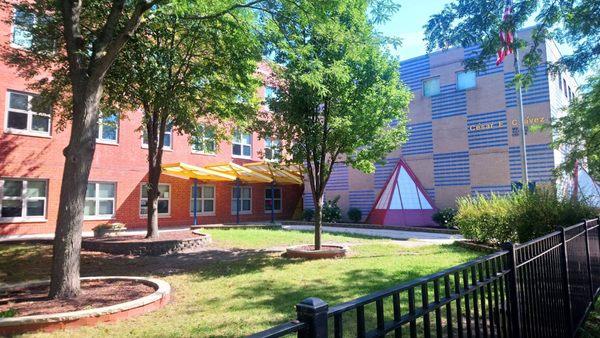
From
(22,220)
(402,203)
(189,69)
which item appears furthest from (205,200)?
(189,69)

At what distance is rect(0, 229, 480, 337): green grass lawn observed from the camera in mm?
5473

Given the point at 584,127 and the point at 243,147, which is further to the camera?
the point at 243,147

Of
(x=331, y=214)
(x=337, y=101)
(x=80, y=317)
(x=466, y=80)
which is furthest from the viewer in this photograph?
(x=331, y=214)

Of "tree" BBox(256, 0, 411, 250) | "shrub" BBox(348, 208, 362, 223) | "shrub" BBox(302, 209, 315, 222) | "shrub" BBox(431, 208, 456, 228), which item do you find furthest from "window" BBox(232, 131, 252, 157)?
"tree" BBox(256, 0, 411, 250)

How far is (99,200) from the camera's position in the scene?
20.0m

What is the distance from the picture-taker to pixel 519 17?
7.91 m

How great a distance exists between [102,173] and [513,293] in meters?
20.1

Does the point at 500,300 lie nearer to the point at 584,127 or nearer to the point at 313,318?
the point at 313,318

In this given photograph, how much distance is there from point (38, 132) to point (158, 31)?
33.6 ft

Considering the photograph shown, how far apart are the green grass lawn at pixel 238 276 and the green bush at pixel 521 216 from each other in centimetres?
113

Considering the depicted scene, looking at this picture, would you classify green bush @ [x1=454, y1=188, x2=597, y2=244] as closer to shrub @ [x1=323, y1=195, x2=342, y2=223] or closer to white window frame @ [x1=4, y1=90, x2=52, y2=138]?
shrub @ [x1=323, y1=195, x2=342, y2=223]

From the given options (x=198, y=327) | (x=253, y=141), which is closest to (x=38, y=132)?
(x=253, y=141)

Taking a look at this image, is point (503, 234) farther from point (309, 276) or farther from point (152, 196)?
point (152, 196)

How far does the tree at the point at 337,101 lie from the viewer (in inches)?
415
